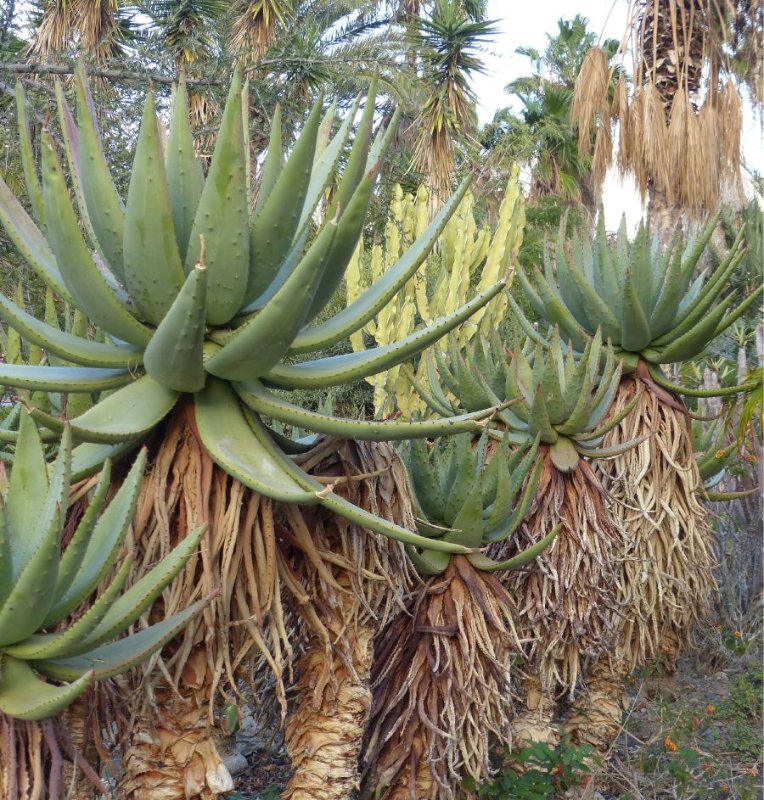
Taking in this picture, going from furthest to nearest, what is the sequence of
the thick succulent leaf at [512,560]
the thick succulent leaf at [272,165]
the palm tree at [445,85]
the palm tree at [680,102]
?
1. the palm tree at [445,85]
2. the palm tree at [680,102]
3. the thick succulent leaf at [512,560]
4. the thick succulent leaf at [272,165]

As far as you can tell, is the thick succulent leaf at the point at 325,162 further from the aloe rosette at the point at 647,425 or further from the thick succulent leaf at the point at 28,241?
the aloe rosette at the point at 647,425

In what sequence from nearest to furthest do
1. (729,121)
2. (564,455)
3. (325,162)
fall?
1. (325,162)
2. (564,455)
3. (729,121)

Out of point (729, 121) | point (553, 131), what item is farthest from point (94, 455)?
point (553, 131)

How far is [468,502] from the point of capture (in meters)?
3.56

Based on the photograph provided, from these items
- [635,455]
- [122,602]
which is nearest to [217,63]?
[635,455]

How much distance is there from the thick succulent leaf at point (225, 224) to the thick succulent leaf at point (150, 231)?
0.24 ft

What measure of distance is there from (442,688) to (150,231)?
2130 millimetres

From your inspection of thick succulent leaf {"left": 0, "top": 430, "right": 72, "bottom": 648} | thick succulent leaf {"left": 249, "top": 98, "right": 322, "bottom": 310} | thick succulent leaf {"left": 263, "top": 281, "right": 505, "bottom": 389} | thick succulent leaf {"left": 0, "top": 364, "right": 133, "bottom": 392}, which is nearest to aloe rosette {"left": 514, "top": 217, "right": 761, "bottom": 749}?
thick succulent leaf {"left": 263, "top": 281, "right": 505, "bottom": 389}

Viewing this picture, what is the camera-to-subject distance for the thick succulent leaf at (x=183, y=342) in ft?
7.43

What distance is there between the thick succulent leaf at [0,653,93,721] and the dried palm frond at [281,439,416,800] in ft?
3.03

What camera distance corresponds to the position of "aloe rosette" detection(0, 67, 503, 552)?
2400 mm

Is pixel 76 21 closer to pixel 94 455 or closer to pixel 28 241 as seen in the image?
pixel 28 241

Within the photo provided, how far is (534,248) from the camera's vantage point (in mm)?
16281

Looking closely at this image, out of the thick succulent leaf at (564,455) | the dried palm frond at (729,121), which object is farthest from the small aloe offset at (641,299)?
the dried palm frond at (729,121)
